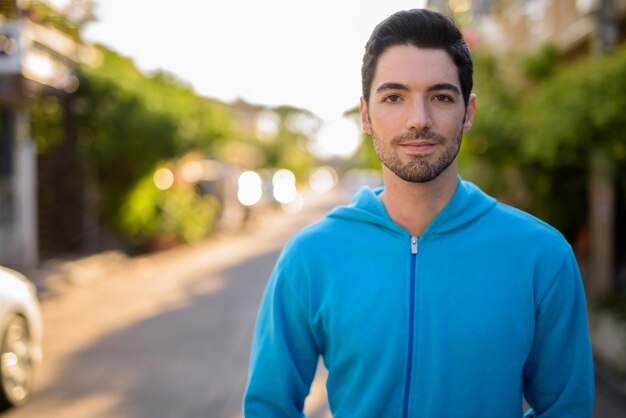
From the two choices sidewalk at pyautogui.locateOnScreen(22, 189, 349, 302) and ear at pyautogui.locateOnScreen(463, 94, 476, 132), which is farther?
sidewalk at pyautogui.locateOnScreen(22, 189, 349, 302)

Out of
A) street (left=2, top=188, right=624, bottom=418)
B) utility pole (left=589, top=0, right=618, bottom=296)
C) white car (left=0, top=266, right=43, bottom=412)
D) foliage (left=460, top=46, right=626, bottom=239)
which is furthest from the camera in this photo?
utility pole (left=589, top=0, right=618, bottom=296)

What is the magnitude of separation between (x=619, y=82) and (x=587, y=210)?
5643 millimetres

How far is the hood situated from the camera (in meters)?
1.89

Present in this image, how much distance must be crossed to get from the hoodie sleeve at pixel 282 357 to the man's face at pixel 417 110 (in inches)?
17.7

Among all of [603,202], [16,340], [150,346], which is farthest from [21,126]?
[603,202]

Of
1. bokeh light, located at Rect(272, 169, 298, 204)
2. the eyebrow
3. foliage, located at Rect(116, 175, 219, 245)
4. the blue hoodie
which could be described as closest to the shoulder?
the blue hoodie

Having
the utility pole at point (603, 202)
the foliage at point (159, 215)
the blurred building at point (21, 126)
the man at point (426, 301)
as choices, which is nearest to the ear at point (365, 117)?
the man at point (426, 301)

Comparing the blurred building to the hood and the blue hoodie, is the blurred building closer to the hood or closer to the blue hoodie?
the hood

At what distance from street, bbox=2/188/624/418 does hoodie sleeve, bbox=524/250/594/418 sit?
4031 mm

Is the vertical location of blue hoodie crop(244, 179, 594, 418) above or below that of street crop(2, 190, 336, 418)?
above

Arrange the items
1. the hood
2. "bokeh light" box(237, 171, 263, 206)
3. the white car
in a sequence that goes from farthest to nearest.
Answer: "bokeh light" box(237, 171, 263, 206), the white car, the hood

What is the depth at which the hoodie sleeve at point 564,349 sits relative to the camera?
5.83 ft

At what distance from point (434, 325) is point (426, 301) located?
0.06m

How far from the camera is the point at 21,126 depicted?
14.4 metres
